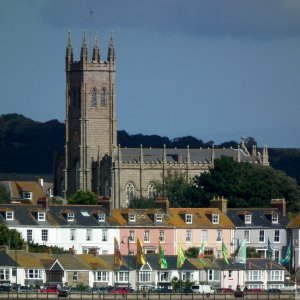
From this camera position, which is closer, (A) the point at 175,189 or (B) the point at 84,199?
(B) the point at 84,199

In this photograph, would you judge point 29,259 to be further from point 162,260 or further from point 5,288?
point 5,288

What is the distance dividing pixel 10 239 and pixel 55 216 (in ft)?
25.9

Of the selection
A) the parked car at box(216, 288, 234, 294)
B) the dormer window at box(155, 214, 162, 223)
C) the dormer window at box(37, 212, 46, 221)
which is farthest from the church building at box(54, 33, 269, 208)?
the parked car at box(216, 288, 234, 294)

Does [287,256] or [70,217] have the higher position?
[70,217]

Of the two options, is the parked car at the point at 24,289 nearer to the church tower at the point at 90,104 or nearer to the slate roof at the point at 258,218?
the slate roof at the point at 258,218

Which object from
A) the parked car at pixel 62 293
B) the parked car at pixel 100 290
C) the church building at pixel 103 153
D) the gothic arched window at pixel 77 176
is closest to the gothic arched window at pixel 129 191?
the church building at pixel 103 153

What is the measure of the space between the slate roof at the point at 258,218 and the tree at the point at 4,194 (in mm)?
20962

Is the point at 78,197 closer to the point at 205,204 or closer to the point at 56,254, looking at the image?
the point at 205,204

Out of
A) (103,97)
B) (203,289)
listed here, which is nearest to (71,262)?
(203,289)

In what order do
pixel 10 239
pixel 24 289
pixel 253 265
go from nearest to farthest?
pixel 24 289, pixel 10 239, pixel 253 265

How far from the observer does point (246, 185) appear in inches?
6033

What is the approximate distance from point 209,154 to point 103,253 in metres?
56.5

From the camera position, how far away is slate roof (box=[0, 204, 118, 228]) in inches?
5007

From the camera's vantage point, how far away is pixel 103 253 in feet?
419
